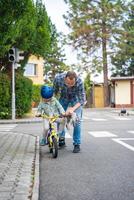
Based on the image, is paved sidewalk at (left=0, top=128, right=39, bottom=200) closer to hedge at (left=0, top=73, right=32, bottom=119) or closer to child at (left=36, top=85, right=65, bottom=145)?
child at (left=36, top=85, right=65, bottom=145)

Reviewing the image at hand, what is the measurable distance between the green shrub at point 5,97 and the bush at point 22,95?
23.0 inches

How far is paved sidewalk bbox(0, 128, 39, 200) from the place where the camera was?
6312 millimetres

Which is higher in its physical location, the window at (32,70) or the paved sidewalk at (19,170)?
the window at (32,70)

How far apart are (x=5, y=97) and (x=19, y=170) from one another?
18.9 m

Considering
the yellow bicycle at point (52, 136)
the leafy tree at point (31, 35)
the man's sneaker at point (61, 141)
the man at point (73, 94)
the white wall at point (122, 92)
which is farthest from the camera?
the white wall at point (122, 92)

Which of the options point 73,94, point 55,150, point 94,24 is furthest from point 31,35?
point 94,24

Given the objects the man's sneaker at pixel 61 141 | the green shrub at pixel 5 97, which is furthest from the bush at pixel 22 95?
the man's sneaker at pixel 61 141

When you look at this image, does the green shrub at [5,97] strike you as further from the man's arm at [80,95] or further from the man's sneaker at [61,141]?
the man's arm at [80,95]

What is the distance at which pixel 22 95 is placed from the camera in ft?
90.9

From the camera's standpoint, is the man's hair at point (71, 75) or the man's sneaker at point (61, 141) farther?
the man's sneaker at point (61, 141)

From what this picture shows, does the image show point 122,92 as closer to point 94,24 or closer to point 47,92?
point 94,24

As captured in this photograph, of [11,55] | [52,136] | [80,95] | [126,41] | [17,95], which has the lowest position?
[52,136]

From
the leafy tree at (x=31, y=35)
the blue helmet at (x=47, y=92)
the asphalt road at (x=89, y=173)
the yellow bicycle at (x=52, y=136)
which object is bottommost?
the asphalt road at (x=89, y=173)

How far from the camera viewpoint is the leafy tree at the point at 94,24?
186ft
